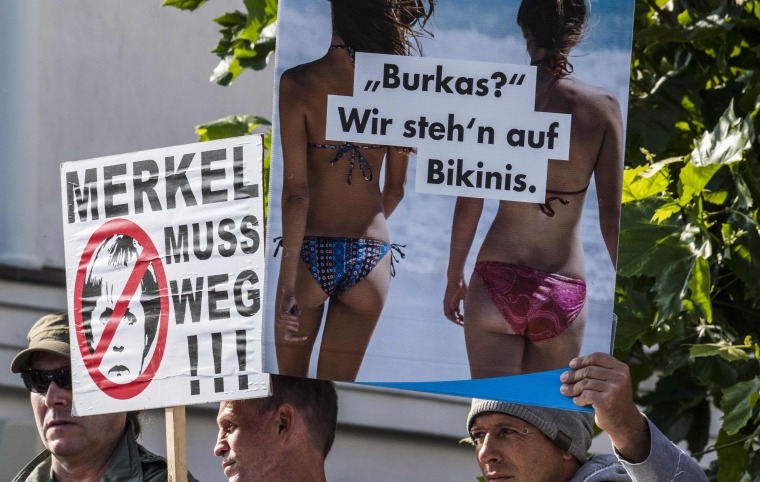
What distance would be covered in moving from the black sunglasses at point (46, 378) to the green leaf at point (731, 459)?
197 centimetres

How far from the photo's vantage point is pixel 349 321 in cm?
344

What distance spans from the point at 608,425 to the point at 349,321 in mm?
627

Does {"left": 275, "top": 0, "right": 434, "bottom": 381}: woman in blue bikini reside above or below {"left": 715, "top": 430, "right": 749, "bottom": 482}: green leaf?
above

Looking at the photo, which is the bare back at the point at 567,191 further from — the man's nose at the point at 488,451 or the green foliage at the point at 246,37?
the green foliage at the point at 246,37

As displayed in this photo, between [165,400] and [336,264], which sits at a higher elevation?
[336,264]

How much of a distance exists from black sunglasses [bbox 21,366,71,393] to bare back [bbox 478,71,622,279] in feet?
4.55

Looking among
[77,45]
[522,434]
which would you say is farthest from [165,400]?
[77,45]

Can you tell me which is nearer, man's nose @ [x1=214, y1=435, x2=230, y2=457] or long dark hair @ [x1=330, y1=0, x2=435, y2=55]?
long dark hair @ [x1=330, y1=0, x2=435, y2=55]

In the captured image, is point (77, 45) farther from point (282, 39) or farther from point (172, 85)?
point (282, 39)

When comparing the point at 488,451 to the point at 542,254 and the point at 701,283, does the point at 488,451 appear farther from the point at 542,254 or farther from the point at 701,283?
the point at 701,283

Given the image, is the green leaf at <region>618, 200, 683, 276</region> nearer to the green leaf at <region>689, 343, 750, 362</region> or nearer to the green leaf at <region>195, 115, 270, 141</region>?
the green leaf at <region>689, 343, 750, 362</region>

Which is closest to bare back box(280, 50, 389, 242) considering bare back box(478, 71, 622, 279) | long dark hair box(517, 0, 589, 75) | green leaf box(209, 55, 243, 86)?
bare back box(478, 71, 622, 279)

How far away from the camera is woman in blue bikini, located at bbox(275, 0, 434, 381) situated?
3.43 m

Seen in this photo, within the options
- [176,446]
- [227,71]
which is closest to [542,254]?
[176,446]
